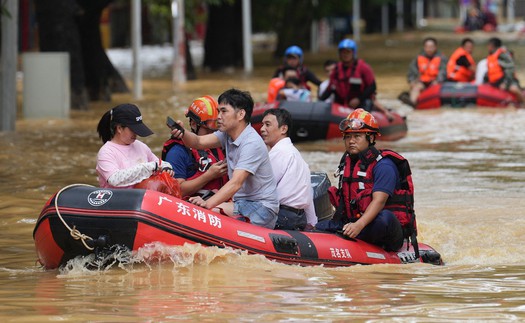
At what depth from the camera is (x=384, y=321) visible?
7.41 meters

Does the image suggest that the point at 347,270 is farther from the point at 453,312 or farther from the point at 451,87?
the point at 451,87

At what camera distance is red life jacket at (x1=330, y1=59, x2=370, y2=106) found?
18719mm

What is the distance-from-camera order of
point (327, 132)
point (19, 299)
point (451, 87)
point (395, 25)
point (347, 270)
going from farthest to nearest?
1. point (395, 25)
2. point (451, 87)
3. point (327, 132)
4. point (347, 270)
5. point (19, 299)

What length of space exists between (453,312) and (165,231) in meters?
2.34

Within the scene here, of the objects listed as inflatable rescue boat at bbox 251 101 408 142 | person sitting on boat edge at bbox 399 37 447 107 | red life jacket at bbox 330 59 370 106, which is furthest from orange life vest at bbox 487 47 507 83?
red life jacket at bbox 330 59 370 106

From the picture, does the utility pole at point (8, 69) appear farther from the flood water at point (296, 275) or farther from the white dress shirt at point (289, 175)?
the white dress shirt at point (289, 175)

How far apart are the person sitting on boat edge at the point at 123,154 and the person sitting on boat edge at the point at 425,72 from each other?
53.1ft

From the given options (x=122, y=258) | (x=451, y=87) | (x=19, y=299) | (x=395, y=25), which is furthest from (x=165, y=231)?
(x=395, y=25)

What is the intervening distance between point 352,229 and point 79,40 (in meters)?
15.9

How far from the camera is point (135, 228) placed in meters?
8.95

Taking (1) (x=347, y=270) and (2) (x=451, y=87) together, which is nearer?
(1) (x=347, y=270)

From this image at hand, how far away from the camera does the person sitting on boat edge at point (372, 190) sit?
970 cm

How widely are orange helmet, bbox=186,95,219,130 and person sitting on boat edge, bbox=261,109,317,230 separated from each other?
16.3 inches

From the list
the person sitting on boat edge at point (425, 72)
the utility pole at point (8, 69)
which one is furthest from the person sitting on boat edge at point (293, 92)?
the person sitting on boat edge at point (425, 72)
